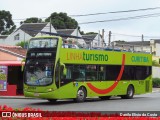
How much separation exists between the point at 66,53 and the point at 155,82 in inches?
1389

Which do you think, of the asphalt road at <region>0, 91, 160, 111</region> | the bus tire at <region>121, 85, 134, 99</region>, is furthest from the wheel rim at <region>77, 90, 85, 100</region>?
the bus tire at <region>121, 85, 134, 99</region>

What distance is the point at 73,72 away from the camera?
84.2ft

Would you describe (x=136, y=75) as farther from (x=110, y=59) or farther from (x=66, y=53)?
(x=66, y=53)

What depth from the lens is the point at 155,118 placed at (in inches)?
336

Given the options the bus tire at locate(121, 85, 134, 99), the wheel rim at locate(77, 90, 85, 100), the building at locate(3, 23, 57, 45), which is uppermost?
the building at locate(3, 23, 57, 45)

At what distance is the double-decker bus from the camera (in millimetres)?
24547

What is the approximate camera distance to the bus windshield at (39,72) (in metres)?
24.5

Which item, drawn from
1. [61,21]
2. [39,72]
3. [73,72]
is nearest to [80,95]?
[73,72]

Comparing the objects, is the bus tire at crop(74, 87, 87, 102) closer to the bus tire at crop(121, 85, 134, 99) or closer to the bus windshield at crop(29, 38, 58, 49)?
the bus windshield at crop(29, 38, 58, 49)

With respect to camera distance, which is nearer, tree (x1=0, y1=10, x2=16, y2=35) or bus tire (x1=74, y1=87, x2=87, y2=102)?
bus tire (x1=74, y1=87, x2=87, y2=102)

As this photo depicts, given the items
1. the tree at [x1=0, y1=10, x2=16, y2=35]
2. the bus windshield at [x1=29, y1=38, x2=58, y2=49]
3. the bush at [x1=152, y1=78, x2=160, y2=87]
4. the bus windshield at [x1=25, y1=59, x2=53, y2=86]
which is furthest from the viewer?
the tree at [x1=0, y1=10, x2=16, y2=35]

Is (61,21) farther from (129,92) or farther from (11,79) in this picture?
(129,92)

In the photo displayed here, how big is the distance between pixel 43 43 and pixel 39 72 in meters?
1.62

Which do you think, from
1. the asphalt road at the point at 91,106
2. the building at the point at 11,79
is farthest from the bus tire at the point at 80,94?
the building at the point at 11,79
